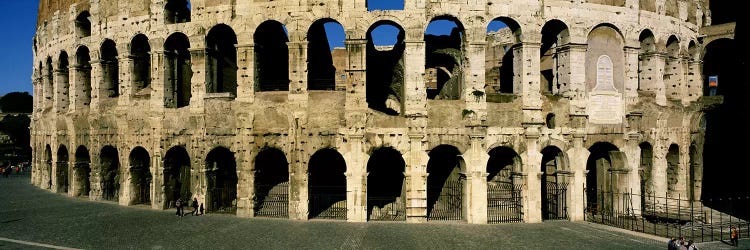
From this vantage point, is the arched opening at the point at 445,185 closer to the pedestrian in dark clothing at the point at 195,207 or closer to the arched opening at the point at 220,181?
the arched opening at the point at 220,181

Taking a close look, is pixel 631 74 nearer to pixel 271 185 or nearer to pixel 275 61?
pixel 271 185

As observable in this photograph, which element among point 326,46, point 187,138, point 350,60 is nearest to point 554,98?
point 350,60

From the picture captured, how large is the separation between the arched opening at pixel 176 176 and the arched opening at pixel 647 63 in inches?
814

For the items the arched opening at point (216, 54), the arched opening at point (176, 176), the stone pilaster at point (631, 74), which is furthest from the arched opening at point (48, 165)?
the stone pilaster at point (631, 74)

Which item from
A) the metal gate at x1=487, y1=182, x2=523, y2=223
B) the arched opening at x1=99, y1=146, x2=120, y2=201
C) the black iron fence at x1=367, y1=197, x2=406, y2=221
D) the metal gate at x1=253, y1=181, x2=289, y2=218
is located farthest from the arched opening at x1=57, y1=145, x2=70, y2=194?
the metal gate at x1=487, y1=182, x2=523, y2=223

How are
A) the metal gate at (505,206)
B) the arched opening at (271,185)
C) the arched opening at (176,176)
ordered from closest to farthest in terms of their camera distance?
1. the metal gate at (505,206)
2. the arched opening at (271,185)
3. the arched opening at (176,176)

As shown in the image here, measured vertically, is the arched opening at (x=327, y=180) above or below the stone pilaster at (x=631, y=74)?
below

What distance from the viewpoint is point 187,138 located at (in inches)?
722

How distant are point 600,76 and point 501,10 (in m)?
5.09

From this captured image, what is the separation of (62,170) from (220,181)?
37.4 ft

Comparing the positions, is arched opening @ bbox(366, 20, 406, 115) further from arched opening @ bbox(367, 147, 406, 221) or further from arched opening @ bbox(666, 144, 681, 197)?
arched opening @ bbox(666, 144, 681, 197)

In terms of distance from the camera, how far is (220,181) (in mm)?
19125

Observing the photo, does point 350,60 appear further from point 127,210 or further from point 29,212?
point 29,212

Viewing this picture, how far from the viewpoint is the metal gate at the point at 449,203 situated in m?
17.7
